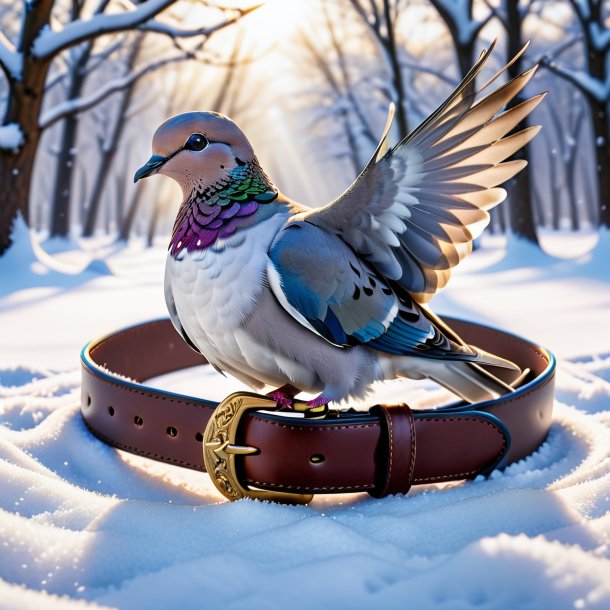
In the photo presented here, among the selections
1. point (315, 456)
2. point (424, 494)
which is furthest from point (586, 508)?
point (315, 456)

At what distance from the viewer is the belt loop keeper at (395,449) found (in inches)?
62.2

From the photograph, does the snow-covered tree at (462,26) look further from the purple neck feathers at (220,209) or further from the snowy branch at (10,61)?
the purple neck feathers at (220,209)

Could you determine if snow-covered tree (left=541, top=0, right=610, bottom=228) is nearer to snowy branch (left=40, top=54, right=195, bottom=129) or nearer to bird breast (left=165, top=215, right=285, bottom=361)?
snowy branch (left=40, top=54, right=195, bottom=129)

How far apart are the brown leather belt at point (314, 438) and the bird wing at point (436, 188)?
39 cm

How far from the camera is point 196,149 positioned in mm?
1614

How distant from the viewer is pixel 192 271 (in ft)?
5.09

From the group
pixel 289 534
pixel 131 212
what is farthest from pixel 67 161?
pixel 289 534

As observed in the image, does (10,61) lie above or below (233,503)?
above

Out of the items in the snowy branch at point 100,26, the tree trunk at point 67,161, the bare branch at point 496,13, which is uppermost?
the bare branch at point 496,13

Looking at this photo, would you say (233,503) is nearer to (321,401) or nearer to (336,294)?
(321,401)

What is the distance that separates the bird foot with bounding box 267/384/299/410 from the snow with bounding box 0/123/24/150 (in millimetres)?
5418

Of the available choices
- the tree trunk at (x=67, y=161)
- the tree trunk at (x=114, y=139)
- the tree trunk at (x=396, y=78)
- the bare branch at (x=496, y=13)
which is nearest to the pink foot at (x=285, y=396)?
the bare branch at (x=496, y=13)

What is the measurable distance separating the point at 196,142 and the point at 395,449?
89cm

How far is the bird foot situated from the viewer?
163 cm
